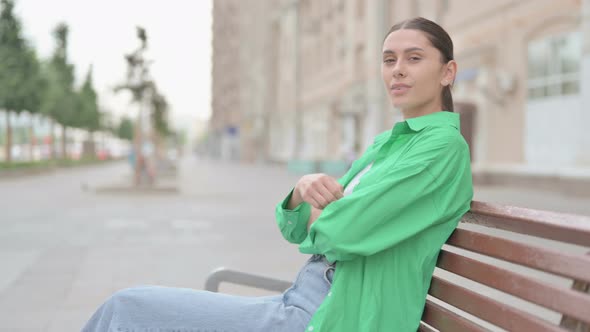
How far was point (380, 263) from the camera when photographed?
5.72 feet

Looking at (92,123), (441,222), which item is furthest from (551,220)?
Result: (92,123)

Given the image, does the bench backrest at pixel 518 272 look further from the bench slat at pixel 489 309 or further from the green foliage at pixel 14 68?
the green foliage at pixel 14 68

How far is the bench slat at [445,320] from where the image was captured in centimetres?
172

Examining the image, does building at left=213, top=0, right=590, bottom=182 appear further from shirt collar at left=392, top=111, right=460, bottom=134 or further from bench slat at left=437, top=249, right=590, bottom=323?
bench slat at left=437, top=249, right=590, bottom=323

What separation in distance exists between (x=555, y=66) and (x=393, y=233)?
17.6m

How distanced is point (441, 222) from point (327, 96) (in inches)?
1634

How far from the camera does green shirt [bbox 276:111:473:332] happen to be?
66.6 inches

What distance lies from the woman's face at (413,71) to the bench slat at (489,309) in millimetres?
561

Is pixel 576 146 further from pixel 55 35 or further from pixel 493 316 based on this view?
pixel 55 35

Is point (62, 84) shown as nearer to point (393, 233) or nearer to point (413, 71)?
point (413, 71)

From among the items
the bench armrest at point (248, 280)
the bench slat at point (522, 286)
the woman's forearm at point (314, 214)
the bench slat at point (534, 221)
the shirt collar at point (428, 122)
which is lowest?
the bench armrest at point (248, 280)

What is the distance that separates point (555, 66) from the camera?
17.6 metres

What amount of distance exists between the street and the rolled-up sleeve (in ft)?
8.18

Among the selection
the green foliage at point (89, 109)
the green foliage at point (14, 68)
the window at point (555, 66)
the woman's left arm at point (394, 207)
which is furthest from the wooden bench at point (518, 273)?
the green foliage at point (89, 109)
